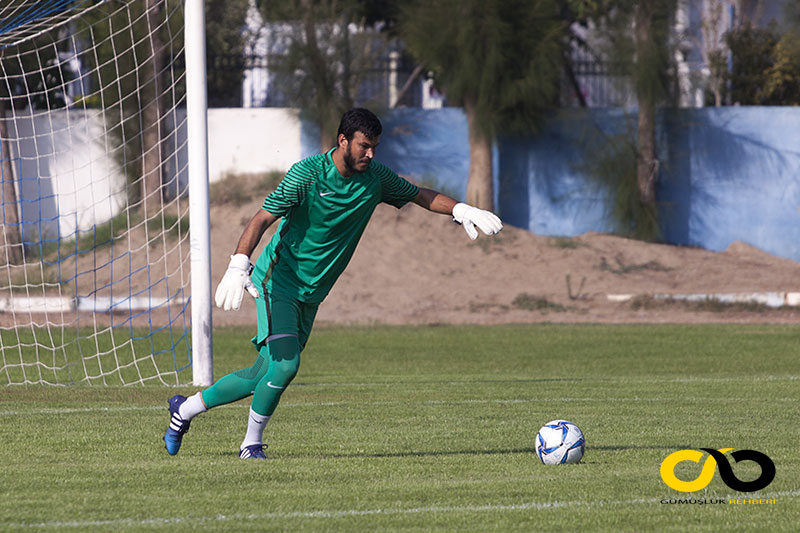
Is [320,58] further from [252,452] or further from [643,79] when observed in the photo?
[252,452]

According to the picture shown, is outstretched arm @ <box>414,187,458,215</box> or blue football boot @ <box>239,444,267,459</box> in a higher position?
outstretched arm @ <box>414,187,458,215</box>

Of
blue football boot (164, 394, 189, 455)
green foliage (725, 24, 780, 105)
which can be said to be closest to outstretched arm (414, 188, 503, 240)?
blue football boot (164, 394, 189, 455)

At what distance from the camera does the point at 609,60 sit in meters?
28.5

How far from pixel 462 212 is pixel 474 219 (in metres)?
0.12

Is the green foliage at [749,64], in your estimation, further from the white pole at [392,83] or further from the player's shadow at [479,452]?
the player's shadow at [479,452]

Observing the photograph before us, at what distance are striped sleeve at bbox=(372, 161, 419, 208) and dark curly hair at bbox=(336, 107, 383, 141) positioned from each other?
1.34ft

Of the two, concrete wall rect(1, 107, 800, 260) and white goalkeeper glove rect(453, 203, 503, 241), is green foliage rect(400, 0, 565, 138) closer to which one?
concrete wall rect(1, 107, 800, 260)

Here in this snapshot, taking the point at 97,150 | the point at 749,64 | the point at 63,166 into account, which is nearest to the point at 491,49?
the point at 749,64

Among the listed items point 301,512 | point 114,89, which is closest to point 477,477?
point 301,512

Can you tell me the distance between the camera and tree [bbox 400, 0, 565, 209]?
27.3 m

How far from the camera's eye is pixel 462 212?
7.76 metres

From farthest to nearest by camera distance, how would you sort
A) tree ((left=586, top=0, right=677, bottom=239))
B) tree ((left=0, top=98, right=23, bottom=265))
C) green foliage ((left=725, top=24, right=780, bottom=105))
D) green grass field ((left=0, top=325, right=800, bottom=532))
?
green foliage ((left=725, top=24, right=780, bottom=105)) < tree ((left=586, top=0, right=677, bottom=239)) < tree ((left=0, top=98, right=23, bottom=265)) < green grass field ((left=0, top=325, right=800, bottom=532))

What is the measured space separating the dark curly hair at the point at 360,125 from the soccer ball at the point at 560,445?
194 centimetres

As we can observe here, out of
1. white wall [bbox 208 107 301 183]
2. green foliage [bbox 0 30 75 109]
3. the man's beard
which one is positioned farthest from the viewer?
white wall [bbox 208 107 301 183]
